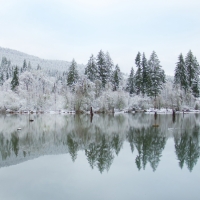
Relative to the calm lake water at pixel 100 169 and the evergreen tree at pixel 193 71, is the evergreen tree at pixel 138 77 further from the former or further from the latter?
the calm lake water at pixel 100 169

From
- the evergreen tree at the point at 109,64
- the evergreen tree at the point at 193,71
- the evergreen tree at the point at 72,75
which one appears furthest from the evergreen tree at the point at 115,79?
the evergreen tree at the point at 193,71

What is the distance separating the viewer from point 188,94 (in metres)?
50.8

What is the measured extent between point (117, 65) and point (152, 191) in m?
57.5

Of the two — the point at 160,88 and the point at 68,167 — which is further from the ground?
the point at 160,88

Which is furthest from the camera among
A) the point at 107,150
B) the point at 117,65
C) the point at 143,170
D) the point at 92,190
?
the point at 117,65

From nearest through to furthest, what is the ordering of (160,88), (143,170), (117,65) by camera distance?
(143,170)
(160,88)
(117,65)

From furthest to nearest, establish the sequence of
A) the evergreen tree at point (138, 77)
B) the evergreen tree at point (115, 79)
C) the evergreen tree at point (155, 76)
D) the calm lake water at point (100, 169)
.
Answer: the evergreen tree at point (115, 79)
the evergreen tree at point (138, 77)
the evergreen tree at point (155, 76)
the calm lake water at point (100, 169)

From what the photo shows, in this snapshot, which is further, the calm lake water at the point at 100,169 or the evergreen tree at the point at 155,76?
the evergreen tree at the point at 155,76

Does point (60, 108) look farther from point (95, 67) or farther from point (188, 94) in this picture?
point (188, 94)

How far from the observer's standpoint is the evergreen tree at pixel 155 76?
179 feet

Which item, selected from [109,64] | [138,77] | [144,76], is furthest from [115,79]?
[144,76]

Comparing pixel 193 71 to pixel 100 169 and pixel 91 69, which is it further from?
pixel 100 169

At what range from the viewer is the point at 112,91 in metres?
53.4

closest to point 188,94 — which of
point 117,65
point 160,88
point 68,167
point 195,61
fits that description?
point 160,88
